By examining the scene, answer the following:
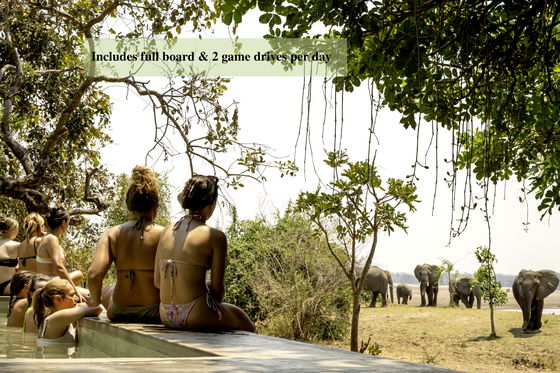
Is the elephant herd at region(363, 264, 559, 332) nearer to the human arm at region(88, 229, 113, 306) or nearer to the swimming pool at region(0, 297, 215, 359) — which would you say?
the swimming pool at region(0, 297, 215, 359)

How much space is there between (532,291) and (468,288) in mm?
17690

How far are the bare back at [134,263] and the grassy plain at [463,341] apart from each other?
44.2 ft

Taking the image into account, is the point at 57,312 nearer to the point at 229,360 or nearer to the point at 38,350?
the point at 38,350


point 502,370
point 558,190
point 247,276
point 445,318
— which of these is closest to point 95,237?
point 247,276

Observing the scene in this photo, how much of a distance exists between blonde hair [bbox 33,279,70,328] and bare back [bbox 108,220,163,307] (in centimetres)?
75

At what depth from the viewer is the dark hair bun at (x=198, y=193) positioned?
4867mm

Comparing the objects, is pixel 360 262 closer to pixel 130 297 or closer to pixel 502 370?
pixel 502 370

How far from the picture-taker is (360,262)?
64.5 feet

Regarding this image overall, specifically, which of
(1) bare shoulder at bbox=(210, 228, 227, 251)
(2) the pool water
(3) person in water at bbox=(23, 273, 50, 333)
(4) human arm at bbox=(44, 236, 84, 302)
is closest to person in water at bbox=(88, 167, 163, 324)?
(2) the pool water

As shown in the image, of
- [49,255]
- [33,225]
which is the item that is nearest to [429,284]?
[33,225]

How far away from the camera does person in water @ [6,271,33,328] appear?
776 centimetres

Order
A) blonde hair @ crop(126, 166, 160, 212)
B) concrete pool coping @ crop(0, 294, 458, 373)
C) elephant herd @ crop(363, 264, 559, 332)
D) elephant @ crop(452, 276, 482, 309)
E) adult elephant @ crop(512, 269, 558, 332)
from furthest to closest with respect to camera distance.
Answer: elephant @ crop(452, 276, 482, 309)
elephant herd @ crop(363, 264, 559, 332)
adult elephant @ crop(512, 269, 558, 332)
blonde hair @ crop(126, 166, 160, 212)
concrete pool coping @ crop(0, 294, 458, 373)

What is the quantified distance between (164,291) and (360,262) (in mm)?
15122

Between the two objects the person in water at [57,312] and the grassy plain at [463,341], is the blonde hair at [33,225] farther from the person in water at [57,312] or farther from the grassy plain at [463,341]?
the grassy plain at [463,341]
